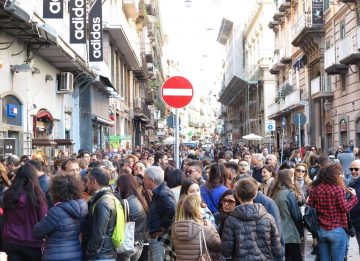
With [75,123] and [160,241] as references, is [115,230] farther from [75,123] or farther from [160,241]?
[75,123]

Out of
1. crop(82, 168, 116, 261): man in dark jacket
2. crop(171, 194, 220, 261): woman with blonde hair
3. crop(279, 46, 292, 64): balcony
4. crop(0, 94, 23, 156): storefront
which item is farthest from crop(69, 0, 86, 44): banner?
crop(279, 46, 292, 64): balcony

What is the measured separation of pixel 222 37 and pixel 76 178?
88689 mm

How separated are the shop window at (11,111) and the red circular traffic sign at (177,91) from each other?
299 inches

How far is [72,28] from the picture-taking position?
20.1 metres

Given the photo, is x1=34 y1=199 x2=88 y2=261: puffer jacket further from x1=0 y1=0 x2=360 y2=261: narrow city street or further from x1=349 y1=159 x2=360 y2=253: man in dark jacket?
x1=349 y1=159 x2=360 y2=253: man in dark jacket

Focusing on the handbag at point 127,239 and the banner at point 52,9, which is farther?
the banner at point 52,9

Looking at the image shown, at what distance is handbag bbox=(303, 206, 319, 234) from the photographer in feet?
25.4

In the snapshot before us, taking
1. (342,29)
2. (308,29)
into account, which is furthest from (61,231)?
(308,29)

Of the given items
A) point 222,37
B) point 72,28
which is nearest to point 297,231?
point 72,28

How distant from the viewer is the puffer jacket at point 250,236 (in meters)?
5.70

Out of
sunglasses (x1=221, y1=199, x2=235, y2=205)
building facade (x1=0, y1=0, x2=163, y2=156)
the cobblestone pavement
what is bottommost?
the cobblestone pavement

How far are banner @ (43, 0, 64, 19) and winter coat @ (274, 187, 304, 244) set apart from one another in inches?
401

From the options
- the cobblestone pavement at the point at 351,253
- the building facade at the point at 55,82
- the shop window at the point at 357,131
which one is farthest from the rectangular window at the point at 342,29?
the cobblestone pavement at the point at 351,253

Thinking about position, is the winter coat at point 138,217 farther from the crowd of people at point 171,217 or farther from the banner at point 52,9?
the banner at point 52,9
